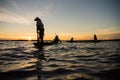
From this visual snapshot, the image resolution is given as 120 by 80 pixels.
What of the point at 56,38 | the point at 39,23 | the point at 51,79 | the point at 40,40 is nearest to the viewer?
the point at 51,79

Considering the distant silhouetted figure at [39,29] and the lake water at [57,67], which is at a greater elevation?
the distant silhouetted figure at [39,29]

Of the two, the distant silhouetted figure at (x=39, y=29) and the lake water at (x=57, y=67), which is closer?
the lake water at (x=57, y=67)

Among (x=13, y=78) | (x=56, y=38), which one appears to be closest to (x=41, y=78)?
(x=13, y=78)

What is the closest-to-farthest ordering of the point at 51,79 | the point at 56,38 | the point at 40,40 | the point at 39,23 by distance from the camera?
the point at 51,79, the point at 39,23, the point at 40,40, the point at 56,38

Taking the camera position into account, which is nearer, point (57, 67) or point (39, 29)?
point (57, 67)

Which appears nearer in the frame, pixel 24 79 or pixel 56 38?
pixel 24 79

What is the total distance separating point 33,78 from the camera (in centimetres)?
448

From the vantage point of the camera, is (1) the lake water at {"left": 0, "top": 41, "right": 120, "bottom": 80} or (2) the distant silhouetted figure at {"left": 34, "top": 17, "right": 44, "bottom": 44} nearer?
(1) the lake water at {"left": 0, "top": 41, "right": 120, "bottom": 80}

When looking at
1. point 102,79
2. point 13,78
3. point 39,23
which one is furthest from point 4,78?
point 39,23

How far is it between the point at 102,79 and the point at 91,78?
357 mm

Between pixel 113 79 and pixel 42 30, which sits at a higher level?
pixel 42 30

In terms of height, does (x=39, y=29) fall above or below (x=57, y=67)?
above

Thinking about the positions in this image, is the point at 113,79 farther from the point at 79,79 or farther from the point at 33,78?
the point at 33,78

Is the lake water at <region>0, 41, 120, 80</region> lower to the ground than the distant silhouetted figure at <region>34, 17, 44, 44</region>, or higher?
lower
